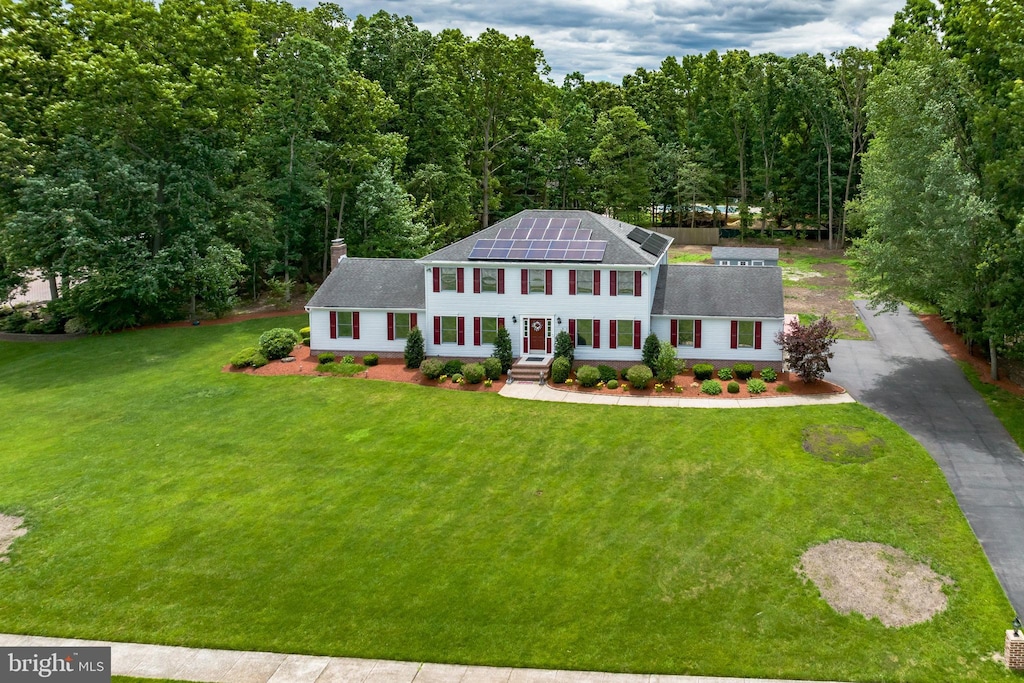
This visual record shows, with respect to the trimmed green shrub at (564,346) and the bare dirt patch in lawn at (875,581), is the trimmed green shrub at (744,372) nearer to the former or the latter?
the trimmed green shrub at (564,346)

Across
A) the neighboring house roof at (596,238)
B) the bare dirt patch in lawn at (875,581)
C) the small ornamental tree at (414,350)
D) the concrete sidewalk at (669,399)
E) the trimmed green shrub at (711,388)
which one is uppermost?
the neighboring house roof at (596,238)

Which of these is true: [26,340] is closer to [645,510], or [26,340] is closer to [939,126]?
[645,510]

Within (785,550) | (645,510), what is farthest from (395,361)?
(785,550)

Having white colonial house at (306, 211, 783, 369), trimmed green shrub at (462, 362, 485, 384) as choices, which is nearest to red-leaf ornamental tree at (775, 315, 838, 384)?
white colonial house at (306, 211, 783, 369)

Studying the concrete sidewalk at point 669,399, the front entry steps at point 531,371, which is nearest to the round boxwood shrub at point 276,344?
the front entry steps at point 531,371

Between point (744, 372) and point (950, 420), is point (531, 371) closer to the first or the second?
point (744, 372)

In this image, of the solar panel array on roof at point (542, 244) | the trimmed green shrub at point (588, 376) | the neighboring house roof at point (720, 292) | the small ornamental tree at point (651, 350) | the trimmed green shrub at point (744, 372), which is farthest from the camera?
the solar panel array on roof at point (542, 244)

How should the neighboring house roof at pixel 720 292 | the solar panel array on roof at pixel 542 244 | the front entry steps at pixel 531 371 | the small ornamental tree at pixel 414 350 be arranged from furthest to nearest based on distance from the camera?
1. the small ornamental tree at pixel 414 350
2. the solar panel array on roof at pixel 542 244
3. the neighboring house roof at pixel 720 292
4. the front entry steps at pixel 531 371

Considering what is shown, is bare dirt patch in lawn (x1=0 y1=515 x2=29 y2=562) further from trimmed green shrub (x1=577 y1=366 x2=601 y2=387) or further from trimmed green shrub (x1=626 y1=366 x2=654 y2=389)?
trimmed green shrub (x1=626 y1=366 x2=654 y2=389)
